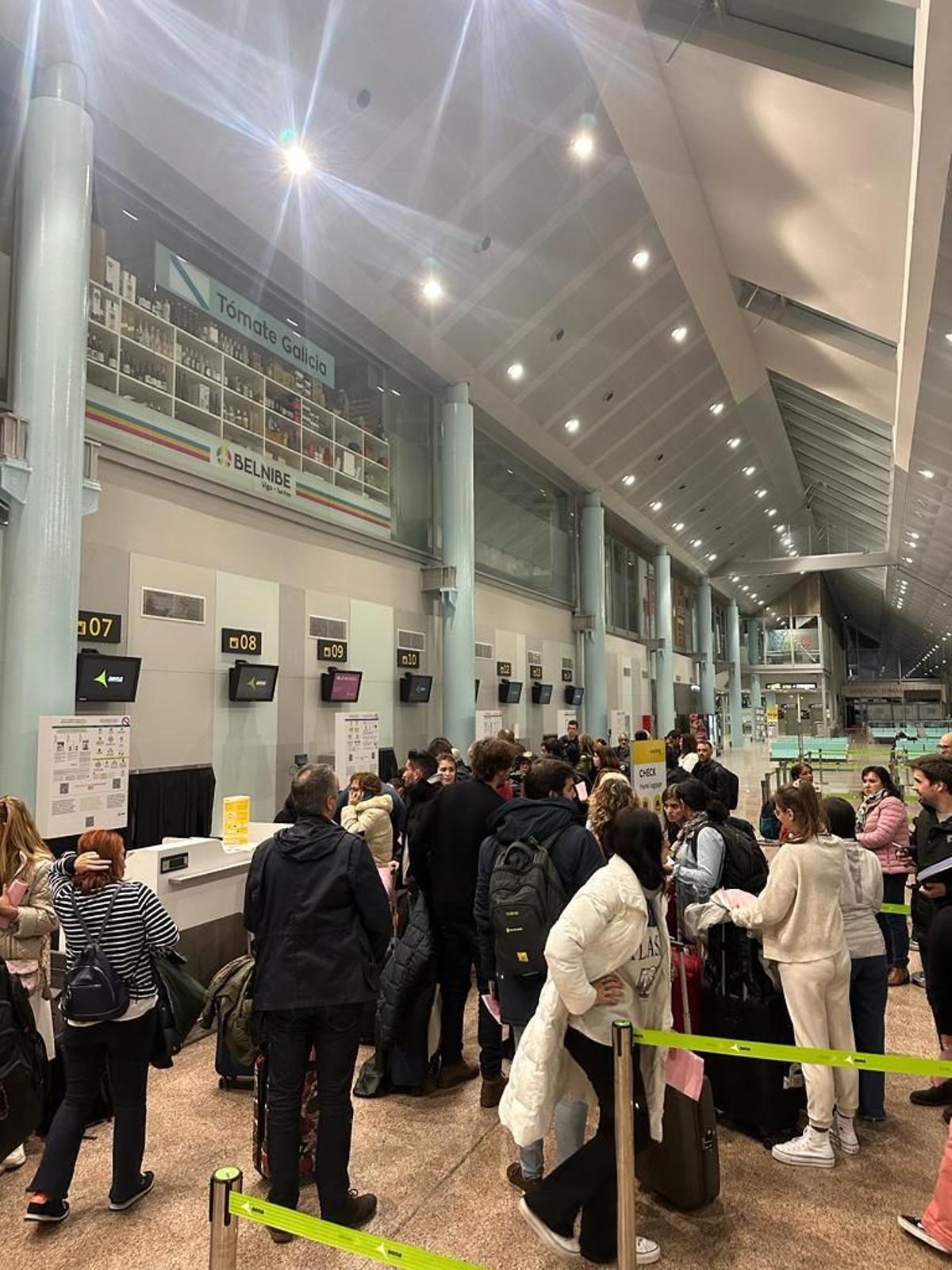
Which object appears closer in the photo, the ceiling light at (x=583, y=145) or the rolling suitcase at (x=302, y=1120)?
the rolling suitcase at (x=302, y=1120)

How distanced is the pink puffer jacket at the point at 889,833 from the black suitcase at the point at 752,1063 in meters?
1.79

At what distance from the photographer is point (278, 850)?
8.73 feet

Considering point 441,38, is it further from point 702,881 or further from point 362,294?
point 702,881

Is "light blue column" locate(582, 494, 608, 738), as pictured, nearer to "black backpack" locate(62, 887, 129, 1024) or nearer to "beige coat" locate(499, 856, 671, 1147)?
"beige coat" locate(499, 856, 671, 1147)

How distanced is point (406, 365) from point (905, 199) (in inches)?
240

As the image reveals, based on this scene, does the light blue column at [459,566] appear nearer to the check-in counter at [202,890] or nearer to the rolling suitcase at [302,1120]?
the check-in counter at [202,890]

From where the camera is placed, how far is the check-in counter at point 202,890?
175 inches

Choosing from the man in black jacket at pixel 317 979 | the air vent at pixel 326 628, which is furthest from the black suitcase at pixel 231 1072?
the air vent at pixel 326 628

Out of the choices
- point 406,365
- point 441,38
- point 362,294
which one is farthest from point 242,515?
point 441,38

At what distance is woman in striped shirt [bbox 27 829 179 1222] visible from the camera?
2.66 metres

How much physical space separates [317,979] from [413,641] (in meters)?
8.50

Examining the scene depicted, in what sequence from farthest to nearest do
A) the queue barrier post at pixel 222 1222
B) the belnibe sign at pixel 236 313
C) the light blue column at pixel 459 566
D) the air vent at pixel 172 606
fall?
the light blue column at pixel 459 566 < the belnibe sign at pixel 236 313 < the air vent at pixel 172 606 < the queue barrier post at pixel 222 1222

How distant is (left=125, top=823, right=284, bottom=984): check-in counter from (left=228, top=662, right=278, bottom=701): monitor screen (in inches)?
106

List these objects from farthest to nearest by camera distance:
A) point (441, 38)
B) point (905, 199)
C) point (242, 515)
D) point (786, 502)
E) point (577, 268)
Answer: point (786, 502) < point (577, 268) < point (242, 515) < point (905, 199) < point (441, 38)
